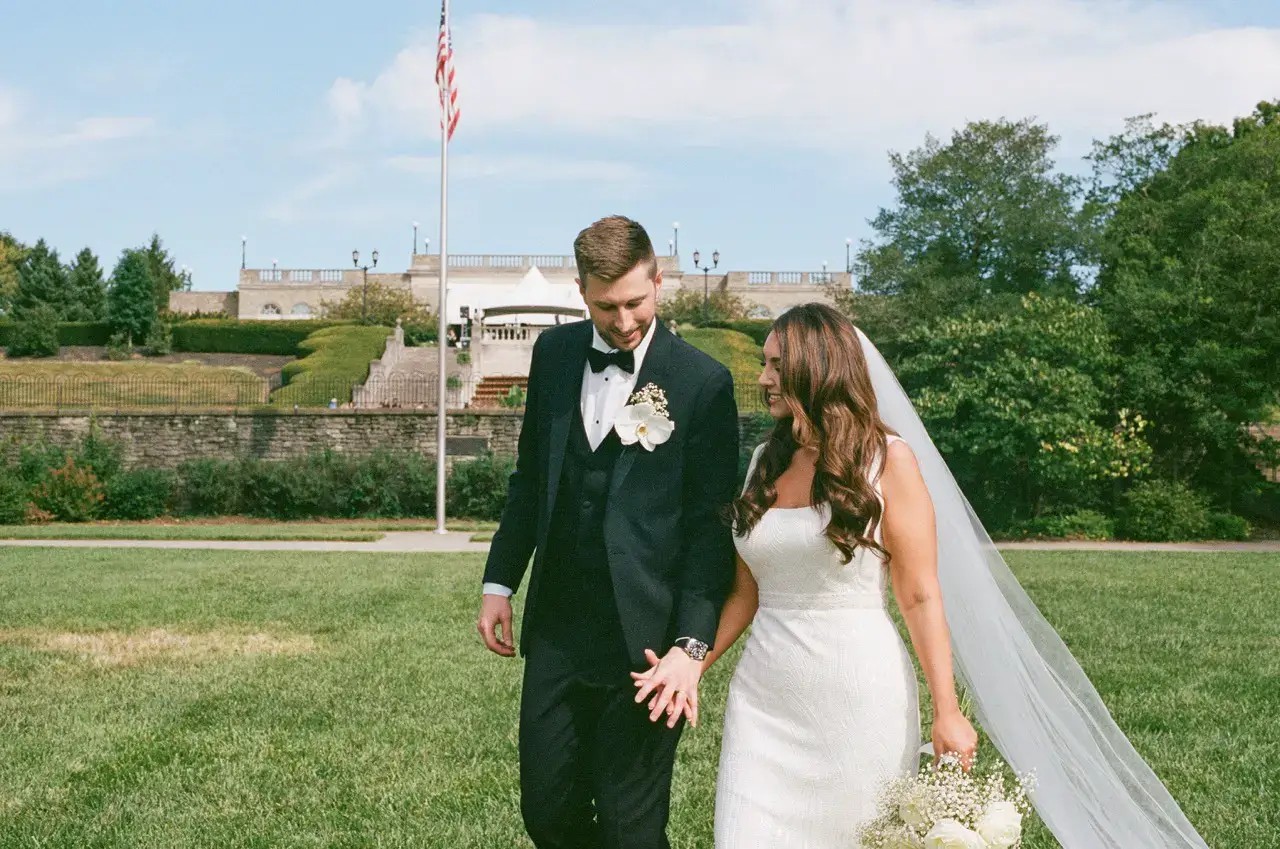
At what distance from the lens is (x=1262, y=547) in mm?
21922

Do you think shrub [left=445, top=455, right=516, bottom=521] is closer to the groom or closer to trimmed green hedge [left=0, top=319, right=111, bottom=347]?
the groom

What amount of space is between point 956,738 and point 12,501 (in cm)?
2597

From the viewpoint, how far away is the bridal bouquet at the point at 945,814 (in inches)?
122

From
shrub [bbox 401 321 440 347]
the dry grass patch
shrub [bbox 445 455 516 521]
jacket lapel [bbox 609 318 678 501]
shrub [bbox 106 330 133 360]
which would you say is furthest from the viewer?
shrub [bbox 401 321 440 347]

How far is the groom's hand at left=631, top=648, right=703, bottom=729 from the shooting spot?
3479 mm

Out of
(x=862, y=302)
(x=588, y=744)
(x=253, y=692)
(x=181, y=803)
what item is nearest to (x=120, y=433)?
(x=862, y=302)

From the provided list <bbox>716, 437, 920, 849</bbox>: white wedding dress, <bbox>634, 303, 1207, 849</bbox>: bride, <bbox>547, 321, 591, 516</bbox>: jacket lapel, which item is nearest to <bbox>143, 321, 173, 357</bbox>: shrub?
<bbox>547, 321, 591, 516</bbox>: jacket lapel

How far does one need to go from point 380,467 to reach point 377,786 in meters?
21.9

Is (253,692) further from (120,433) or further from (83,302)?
(83,302)

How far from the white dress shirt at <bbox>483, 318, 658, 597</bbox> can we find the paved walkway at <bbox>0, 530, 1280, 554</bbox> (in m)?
15.3

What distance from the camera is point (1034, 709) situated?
3.94 meters

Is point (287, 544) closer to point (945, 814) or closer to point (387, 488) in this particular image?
point (387, 488)

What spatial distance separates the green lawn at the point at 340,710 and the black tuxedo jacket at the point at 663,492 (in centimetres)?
185

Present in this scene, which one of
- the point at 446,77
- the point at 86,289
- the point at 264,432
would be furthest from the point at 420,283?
the point at 446,77
